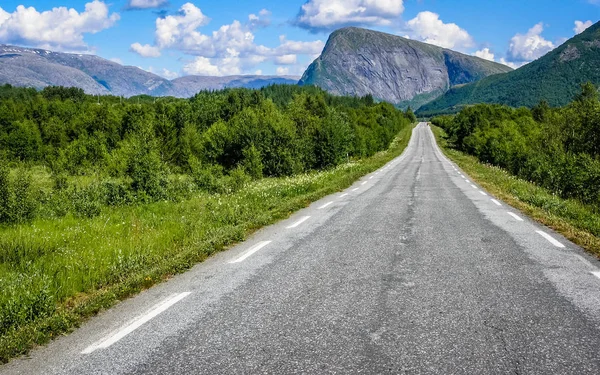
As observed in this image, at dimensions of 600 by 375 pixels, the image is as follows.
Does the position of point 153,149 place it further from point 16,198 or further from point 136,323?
point 136,323

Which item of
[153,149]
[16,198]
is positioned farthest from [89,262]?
[153,149]

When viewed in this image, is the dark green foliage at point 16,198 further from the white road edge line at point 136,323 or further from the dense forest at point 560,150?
the dense forest at point 560,150

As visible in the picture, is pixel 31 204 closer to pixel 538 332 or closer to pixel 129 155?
pixel 129 155

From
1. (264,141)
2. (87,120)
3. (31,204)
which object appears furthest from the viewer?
(87,120)

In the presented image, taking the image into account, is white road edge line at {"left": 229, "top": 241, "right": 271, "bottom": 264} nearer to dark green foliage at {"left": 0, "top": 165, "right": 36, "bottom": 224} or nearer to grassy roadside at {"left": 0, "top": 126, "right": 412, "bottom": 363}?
grassy roadside at {"left": 0, "top": 126, "right": 412, "bottom": 363}

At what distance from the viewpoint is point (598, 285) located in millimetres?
5582

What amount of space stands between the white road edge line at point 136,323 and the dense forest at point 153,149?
1031cm

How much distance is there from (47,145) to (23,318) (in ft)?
284

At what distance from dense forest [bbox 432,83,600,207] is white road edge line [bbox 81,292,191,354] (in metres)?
24.4

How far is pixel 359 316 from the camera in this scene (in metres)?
4.62

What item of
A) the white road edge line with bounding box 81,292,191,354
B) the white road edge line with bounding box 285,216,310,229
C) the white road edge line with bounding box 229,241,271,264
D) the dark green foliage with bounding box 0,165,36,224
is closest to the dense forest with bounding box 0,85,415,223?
the dark green foliage with bounding box 0,165,36,224

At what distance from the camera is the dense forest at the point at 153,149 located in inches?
683

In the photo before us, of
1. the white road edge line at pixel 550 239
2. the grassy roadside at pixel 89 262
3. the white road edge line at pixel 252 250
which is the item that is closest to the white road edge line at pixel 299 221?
the grassy roadside at pixel 89 262

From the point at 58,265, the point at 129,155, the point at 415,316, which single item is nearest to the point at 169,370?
the point at 415,316
